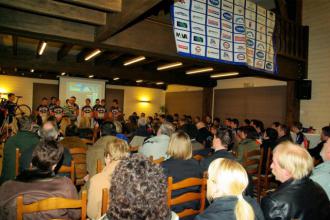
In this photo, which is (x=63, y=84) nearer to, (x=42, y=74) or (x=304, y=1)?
(x=42, y=74)

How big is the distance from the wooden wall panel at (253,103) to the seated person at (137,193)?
838 cm

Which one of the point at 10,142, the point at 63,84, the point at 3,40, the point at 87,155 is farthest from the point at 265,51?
the point at 63,84

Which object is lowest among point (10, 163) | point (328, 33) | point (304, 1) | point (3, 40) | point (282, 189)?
point (10, 163)

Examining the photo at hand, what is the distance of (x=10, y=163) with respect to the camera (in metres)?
2.94

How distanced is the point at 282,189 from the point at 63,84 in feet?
37.3

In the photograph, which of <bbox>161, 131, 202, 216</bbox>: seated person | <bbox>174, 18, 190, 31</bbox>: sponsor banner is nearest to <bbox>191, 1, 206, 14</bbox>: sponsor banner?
<bbox>174, 18, 190, 31</bbox>: sponsor banner

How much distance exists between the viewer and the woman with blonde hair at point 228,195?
1.33 meters

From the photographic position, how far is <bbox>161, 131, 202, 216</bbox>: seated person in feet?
7.94

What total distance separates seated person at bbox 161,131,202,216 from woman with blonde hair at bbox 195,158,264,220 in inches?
36.3

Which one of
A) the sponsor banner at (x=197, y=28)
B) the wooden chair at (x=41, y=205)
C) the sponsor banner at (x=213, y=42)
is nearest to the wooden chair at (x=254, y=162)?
the sponsor banner at (x=213, y=42)

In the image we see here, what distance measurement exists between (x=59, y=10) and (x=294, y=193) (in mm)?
3687

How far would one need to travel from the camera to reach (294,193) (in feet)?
5.39

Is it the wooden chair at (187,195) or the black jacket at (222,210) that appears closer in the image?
the black jacket at (222,210)

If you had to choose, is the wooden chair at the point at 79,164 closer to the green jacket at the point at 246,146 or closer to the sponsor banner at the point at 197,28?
the green jacket at the point at 246,146
